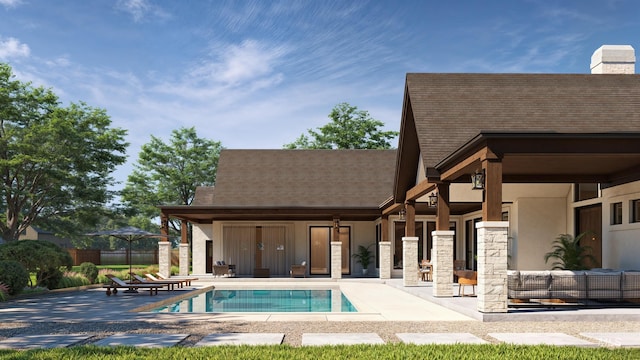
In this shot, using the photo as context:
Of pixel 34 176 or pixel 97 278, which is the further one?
pixel 34 176

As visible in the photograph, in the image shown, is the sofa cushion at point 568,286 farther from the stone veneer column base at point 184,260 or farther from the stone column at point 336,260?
the stone veneer column base at point 184,260

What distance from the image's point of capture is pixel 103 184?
114 ft

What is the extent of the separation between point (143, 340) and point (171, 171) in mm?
35631

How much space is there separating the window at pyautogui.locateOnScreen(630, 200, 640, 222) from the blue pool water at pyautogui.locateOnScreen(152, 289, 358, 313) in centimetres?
715

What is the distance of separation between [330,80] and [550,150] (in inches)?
892

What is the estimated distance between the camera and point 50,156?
30719mm

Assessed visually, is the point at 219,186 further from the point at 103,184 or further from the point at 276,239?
the point at 103,184

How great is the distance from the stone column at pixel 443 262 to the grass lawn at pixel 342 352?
23.9 ft

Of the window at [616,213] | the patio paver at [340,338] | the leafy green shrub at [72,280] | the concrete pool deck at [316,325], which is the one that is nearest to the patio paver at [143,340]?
the concrete pool deck at [316,325]

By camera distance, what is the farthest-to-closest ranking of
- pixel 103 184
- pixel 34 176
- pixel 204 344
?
pixel 103 184 → pixel 34 176 → pixel 204 344

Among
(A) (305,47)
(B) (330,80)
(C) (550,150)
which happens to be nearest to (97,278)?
(A) (305,47)

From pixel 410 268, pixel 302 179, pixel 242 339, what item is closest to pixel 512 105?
pixel 410 268

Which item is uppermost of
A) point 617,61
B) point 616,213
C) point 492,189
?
point 617,61

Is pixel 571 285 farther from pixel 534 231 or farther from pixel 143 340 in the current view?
pixel 143 340
